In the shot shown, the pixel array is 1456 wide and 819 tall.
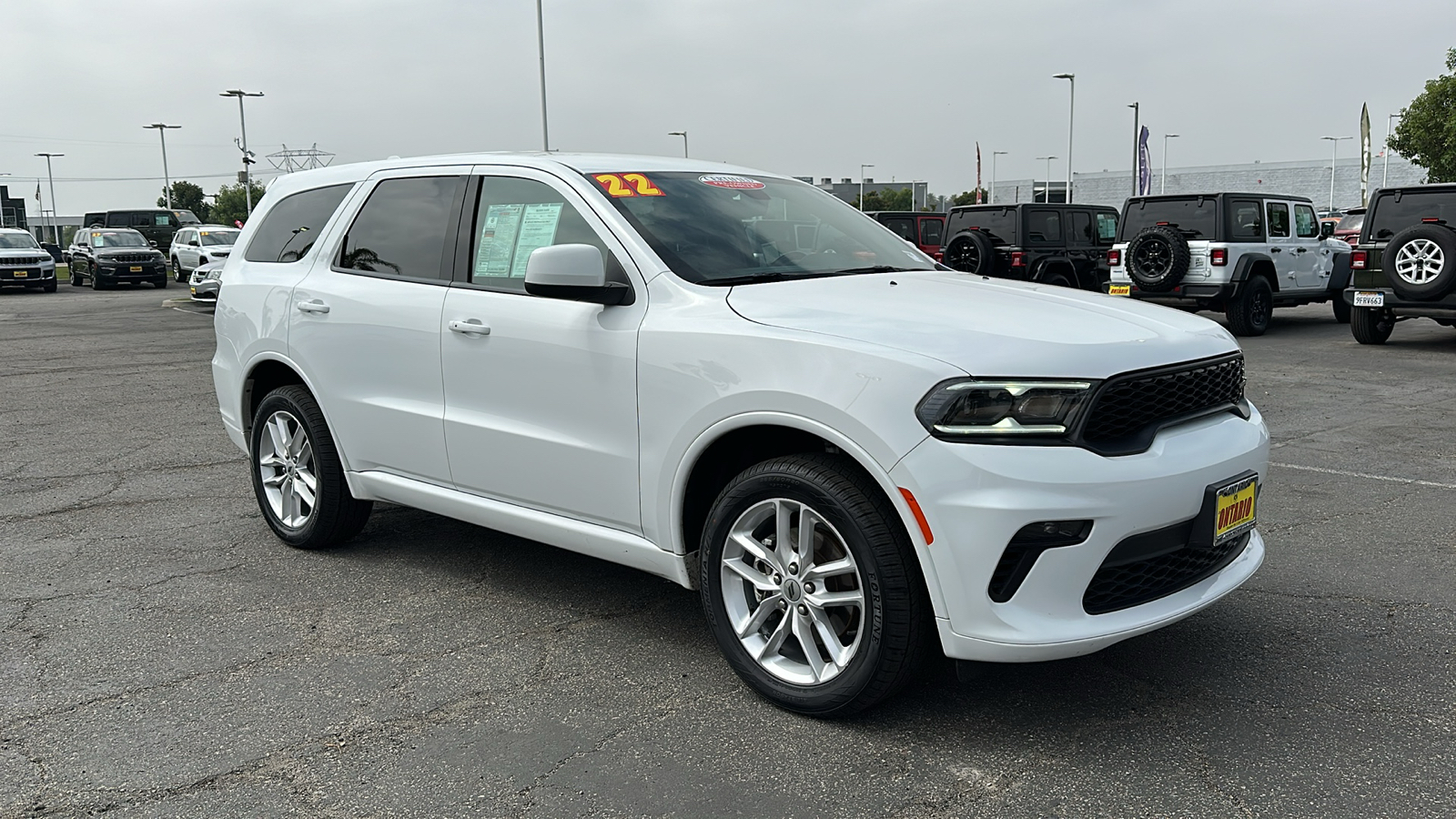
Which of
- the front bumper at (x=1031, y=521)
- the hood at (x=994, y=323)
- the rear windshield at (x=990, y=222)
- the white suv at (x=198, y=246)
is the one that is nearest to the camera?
the front bumper at (x=1031, y=521)

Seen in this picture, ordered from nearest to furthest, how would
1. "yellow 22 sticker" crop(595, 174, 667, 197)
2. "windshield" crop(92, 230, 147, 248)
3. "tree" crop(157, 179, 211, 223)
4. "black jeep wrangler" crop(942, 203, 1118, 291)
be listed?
"yellow 22 sticker" crop(595, 174, 667, 197) → "black jeep wrangler" crop(942, 203, 1118, 291) → "windshield" crop(92, 230, 147, 248) → "tree" crop(157, 179, 211, 223)

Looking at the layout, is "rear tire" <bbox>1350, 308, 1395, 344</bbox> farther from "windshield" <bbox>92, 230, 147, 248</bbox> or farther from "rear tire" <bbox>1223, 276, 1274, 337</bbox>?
"windshield" <bbox>92, 230, 147, 248</bbox>

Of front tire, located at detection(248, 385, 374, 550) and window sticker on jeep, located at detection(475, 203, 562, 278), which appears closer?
window sticker on jeep, located at detection(475, 203, 562, 278)

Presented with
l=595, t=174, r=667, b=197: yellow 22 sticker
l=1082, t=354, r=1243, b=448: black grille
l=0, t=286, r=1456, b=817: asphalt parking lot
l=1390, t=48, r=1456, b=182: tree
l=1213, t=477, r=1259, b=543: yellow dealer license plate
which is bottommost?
l=0, t=286, r=1456, b=817: asphalt parking lot

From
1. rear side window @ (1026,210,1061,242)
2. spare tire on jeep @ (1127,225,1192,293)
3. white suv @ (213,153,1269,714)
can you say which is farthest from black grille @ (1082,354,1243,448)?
rear side window @ (1026,210,1061,242)

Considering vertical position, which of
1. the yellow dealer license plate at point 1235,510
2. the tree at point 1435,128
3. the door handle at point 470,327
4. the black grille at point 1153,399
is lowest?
the yellow dealer license plate at point 1235,510

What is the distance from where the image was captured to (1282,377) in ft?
37.7

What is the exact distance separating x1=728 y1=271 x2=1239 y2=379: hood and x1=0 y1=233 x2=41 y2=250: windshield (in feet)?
111

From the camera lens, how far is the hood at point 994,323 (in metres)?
3.19

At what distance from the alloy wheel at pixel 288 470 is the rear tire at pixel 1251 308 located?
44.2ft

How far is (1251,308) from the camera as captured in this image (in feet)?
51.8

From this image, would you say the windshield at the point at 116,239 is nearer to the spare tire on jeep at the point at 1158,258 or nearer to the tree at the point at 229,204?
the spare tire on jeep at the point at 1158,258

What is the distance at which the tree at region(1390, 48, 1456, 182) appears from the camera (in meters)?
40.6

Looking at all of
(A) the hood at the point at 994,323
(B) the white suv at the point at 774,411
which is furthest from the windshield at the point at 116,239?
(A) the hood at the point at 994,323
